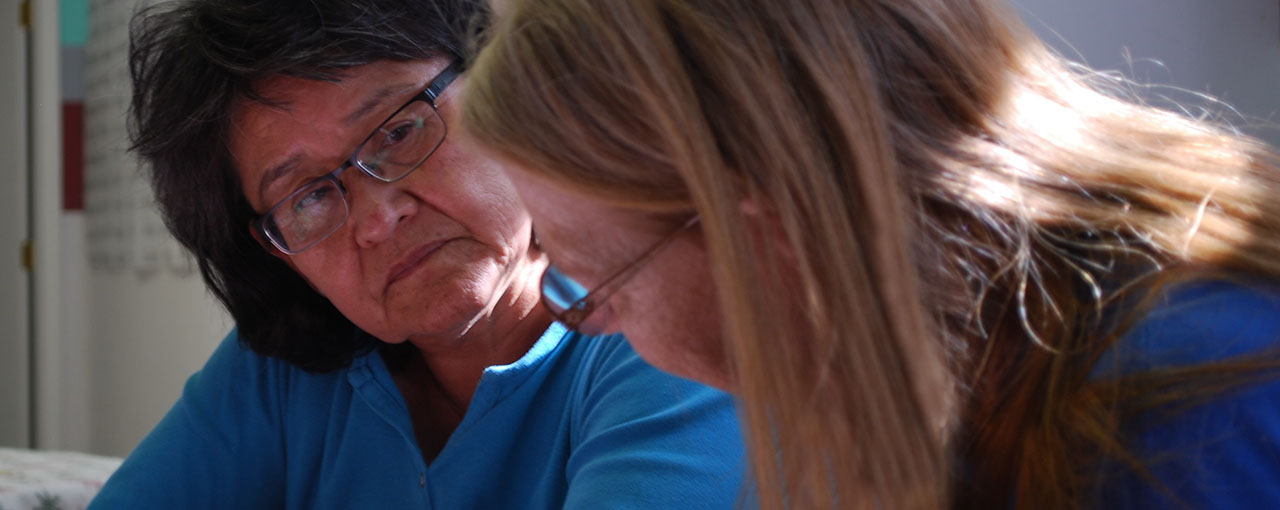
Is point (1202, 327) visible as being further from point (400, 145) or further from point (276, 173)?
point (276, 173)

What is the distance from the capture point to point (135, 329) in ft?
12.7

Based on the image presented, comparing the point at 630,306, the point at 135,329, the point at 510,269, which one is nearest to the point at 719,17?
the point at 630,306

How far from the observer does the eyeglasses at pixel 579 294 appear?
751 mm

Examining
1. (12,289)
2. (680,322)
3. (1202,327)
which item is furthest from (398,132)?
(12,289)

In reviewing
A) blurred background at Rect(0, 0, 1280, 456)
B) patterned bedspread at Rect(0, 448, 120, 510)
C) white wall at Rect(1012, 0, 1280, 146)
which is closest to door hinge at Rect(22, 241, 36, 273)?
blurred background at Rect(0, 0, 1280, 456)

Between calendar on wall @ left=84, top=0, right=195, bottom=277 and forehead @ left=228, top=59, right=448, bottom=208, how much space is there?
2307 mm

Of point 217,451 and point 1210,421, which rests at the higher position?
point 1210,421

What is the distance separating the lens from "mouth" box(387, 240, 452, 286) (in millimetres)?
1268

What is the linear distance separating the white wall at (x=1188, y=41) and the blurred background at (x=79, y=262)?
106 inches

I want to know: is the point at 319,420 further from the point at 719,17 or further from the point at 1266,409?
the point at 1266,409

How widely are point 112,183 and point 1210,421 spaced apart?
3828 millimetres

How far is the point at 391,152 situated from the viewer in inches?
49.9

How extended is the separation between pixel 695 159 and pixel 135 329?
371 centimetres

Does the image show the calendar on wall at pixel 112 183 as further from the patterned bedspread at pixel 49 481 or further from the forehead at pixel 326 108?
the forehead at pixel 326 108
